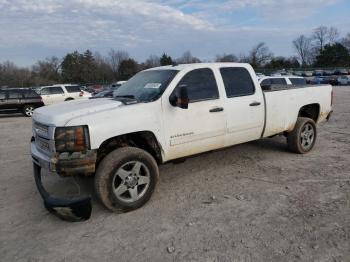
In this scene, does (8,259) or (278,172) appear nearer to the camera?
(8,259)

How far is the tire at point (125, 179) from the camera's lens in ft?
14.2

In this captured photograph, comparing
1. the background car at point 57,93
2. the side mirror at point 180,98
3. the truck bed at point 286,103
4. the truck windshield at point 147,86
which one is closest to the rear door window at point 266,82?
the truck bed at point 286,103

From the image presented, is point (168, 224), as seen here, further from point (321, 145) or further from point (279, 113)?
point (321, 145)

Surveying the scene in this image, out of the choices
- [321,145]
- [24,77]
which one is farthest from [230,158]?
[24,77]

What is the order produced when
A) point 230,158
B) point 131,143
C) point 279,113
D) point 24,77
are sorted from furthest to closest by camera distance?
point 24,77 → point 230,158 → point 279,113 → point 131,143

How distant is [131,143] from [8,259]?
2.09m

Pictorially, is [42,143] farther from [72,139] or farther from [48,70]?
[48,70]

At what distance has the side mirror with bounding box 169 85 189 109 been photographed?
4.68 m

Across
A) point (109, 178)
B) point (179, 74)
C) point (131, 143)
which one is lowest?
point (109, 178)

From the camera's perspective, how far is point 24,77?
231 feet

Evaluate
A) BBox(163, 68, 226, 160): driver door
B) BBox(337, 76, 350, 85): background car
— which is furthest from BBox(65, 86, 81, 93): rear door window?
BBox(337, 76, 350, 85): background car

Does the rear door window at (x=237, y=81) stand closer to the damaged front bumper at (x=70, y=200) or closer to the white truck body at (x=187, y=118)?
the white truck body at (x=187, y=118)

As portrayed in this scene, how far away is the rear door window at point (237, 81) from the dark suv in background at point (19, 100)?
1553 cm

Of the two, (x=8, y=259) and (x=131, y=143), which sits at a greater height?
(x=131, y=143)
